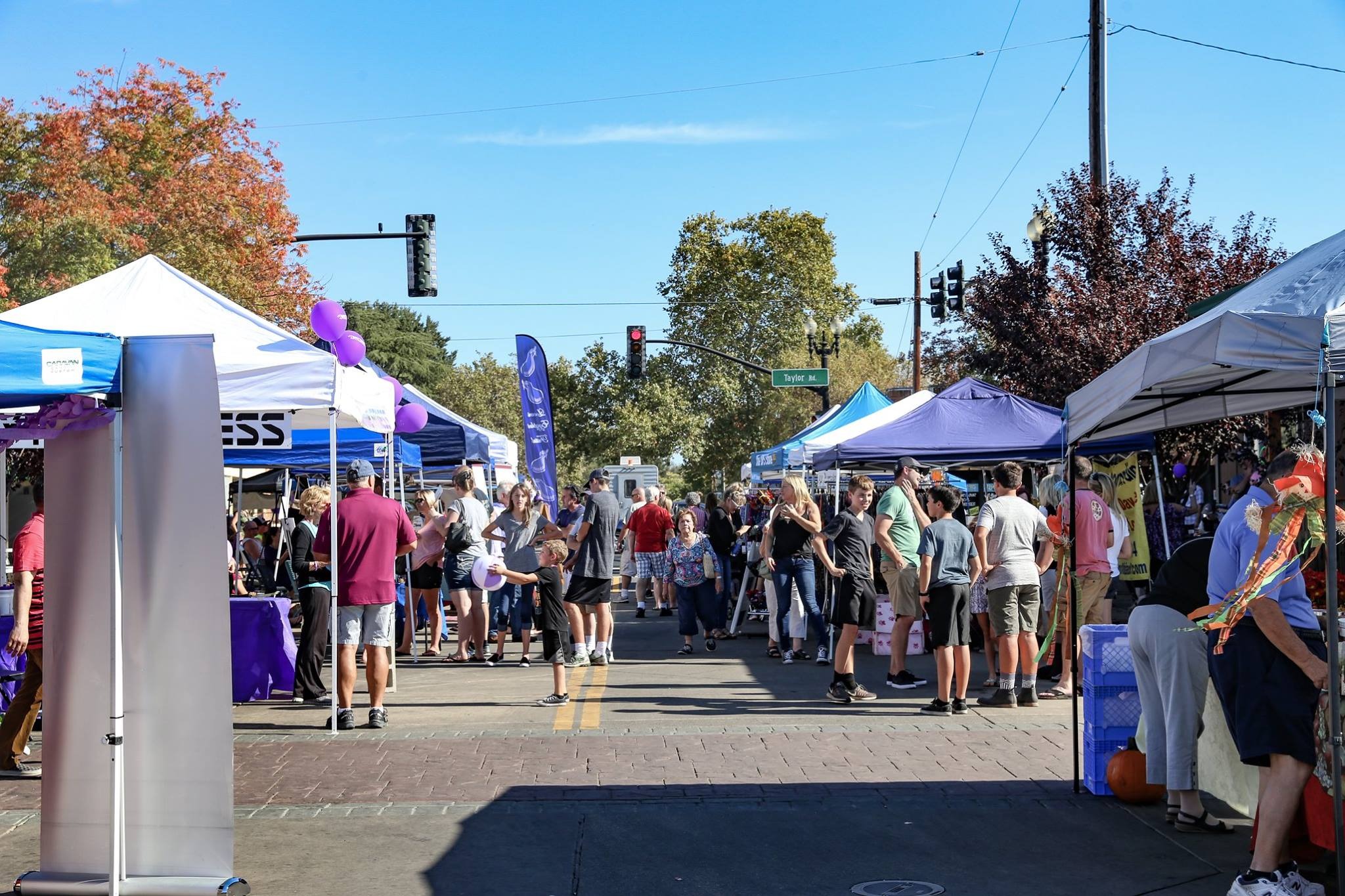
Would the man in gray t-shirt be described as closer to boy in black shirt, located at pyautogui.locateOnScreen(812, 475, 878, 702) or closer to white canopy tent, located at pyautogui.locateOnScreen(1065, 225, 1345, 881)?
boy in black shirt, located at pyautogui.locateOnScreen(812, 475, 878, 702)

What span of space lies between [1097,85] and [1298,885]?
50.0 feet

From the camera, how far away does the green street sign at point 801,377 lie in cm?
2858

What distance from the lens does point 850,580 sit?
10.6 metres

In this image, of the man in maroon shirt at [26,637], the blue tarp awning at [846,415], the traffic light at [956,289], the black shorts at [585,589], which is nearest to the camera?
the man in maroon shirt at [26,637]

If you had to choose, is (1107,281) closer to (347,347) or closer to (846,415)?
(846,415)

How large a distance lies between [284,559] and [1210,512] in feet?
52.0

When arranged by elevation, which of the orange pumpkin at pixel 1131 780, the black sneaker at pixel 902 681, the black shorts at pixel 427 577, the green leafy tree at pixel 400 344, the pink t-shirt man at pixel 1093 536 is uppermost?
the green leafy tree at pixel 400 344

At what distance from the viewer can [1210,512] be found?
895 inches

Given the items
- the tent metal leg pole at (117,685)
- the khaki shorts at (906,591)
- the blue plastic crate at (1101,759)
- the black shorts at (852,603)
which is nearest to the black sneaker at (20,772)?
the tent metal leg pole at (117,685)

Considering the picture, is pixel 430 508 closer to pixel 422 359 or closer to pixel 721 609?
pixel 721 609

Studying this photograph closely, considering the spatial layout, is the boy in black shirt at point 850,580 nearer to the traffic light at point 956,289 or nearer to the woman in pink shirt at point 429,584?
the woman in pink shirt at point 429,584

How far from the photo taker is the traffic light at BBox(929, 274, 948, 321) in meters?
26.5

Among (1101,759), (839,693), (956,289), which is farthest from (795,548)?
(956,289)

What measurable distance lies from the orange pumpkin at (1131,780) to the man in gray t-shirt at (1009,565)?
286 centimetres
